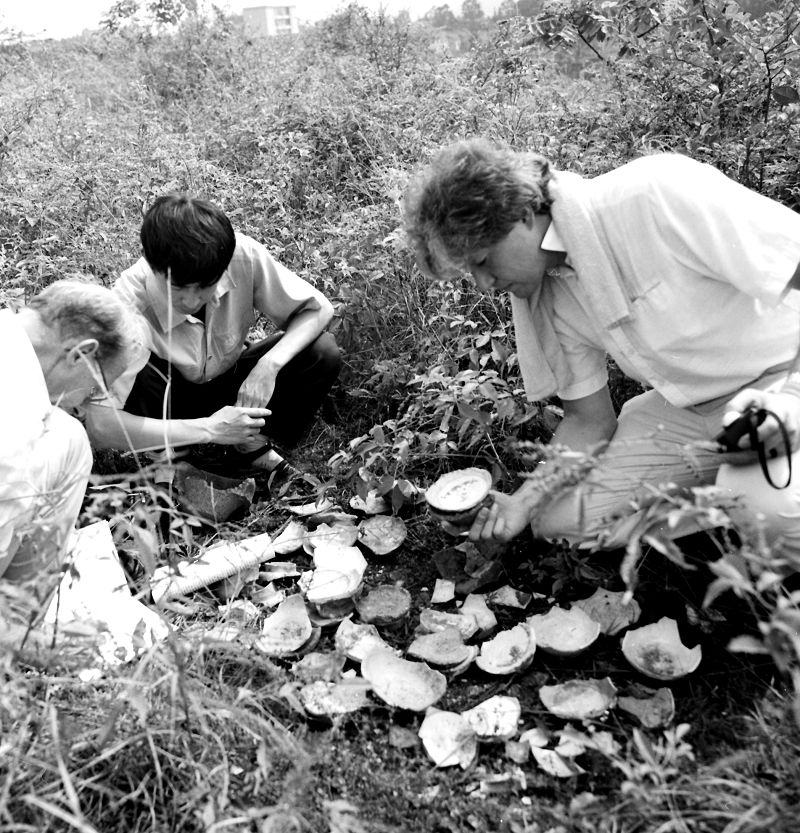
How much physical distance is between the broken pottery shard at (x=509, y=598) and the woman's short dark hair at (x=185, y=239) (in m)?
1.28

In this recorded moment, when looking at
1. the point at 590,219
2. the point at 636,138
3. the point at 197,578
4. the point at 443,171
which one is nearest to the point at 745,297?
the point at 590,219

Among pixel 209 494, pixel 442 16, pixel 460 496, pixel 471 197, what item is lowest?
pixel 209 494

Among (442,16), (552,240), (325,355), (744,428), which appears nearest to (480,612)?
(744,428)

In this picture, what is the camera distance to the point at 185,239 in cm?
239

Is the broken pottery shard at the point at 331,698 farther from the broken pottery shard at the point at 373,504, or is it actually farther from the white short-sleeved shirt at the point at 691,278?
the white short-sleeved shirt at the point at 691,278

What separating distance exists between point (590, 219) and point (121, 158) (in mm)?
3470

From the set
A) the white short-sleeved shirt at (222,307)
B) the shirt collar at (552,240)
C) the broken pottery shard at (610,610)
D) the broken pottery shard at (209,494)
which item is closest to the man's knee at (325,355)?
the white short-sleeved shirt at (222,307)

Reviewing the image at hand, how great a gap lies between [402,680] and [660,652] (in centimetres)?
64

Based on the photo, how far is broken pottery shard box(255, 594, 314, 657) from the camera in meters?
2.13

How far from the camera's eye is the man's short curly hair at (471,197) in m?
1.87

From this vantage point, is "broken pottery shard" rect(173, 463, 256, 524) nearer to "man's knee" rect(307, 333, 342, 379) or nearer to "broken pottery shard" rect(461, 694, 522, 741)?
"man's knee" rect(307, 333, 342, 379)

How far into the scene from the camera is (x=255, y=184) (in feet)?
14.5

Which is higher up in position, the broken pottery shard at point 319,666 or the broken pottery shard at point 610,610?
the broken pottery shard at point 319,666

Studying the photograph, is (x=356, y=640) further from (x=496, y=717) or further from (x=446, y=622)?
(x=496, y=717)
